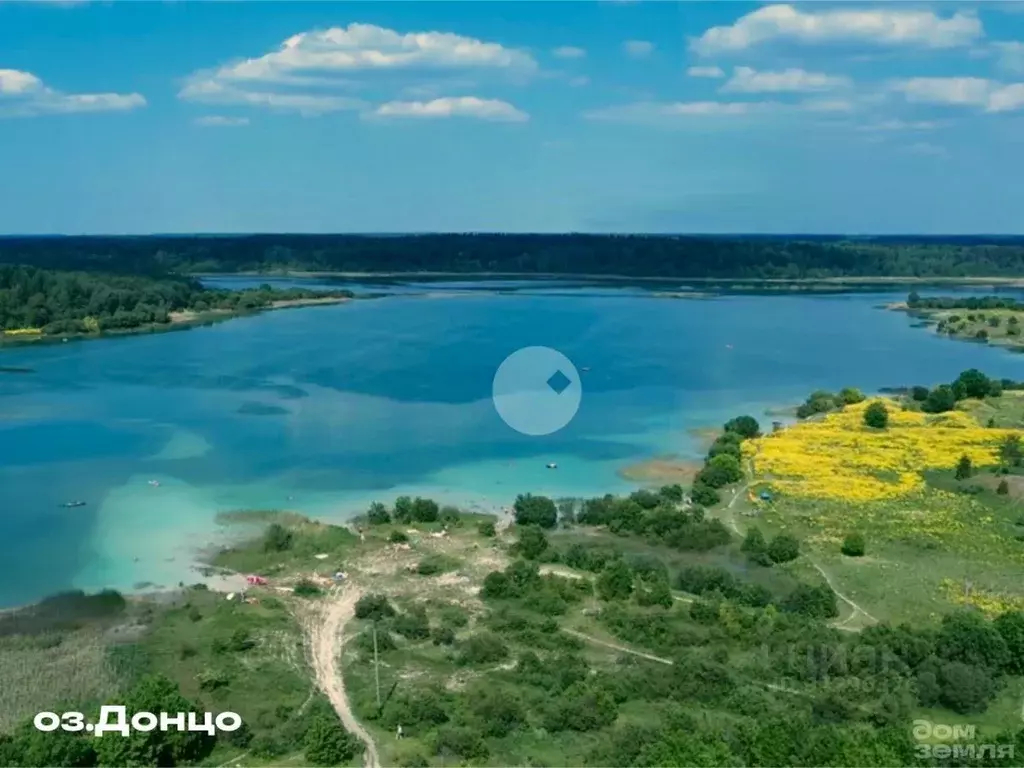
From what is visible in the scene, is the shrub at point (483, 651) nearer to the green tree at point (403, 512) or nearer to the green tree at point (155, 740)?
the green tree at point (155, 740)

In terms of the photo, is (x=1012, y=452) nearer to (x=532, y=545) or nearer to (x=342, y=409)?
(x=532, y=545)

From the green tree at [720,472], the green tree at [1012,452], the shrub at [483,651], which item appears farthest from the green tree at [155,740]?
the green tree at [1012,452]

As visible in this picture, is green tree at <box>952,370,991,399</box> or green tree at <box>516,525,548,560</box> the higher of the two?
green tree at <box>952,370,991,399</box>

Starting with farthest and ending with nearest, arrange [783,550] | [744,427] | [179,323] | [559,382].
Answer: [179,323] → [559,382] → [744,427] → [783,550]

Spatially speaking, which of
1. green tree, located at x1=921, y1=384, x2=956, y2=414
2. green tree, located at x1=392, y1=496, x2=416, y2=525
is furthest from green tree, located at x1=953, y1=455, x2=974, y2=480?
green tree, located at x1=392, y1=496, x2=416, y2=525

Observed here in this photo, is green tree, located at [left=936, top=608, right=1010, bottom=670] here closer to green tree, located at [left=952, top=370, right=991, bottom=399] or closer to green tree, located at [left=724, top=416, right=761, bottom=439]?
green tree, located at [left=724, top=416, right=761, bottom=439]

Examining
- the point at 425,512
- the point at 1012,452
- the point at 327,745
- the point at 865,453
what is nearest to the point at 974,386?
the point at 1012,452

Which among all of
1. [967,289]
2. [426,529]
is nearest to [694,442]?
[426,529]
